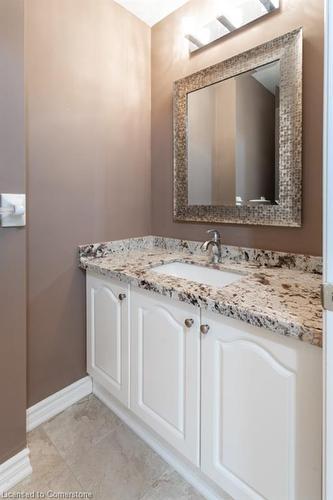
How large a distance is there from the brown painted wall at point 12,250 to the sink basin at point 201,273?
2.10ft

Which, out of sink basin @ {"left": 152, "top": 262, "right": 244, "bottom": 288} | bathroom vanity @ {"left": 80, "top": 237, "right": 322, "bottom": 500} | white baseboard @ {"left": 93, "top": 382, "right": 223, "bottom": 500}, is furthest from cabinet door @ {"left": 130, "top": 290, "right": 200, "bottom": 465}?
sink basin @ {"left": 152, "top": 262, "right": 244, "bottom": 288}

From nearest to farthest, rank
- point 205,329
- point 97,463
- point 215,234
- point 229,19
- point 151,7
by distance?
point 205,329
point 97,463
point 229,19
point 215,234
point 151,7

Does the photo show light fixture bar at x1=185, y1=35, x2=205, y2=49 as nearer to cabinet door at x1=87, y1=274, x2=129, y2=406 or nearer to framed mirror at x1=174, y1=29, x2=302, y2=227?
framed mirror at x1=174, y1=29, x2=302, y2=227

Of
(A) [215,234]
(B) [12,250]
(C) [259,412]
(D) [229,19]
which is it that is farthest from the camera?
(A) [215,234]

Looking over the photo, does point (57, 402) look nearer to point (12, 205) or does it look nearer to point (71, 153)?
point (12, 205)

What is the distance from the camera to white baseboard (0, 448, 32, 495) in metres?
1.15

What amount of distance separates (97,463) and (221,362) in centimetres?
82

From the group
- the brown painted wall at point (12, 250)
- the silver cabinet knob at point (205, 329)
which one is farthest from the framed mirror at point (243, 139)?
the brown painted wall at point (12, 250)

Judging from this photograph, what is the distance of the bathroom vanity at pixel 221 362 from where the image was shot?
81cm

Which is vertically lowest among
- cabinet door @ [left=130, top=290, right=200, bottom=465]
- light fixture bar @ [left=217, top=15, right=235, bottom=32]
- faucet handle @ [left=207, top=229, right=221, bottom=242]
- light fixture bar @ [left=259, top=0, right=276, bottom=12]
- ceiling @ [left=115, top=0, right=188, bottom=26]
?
cabinet door @ [left=130, top=290, right=200, bottom=465]

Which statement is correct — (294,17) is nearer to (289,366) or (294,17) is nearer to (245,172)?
(245,172)

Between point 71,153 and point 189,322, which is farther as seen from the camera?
point 71,153

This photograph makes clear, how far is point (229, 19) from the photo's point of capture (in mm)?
1487

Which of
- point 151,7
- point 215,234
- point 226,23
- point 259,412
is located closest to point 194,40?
point 226,23
